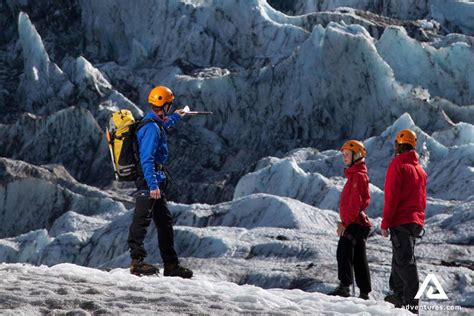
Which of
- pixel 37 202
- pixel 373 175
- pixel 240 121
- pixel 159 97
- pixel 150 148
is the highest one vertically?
pixel 159 97

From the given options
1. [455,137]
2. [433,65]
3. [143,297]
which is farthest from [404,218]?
[433,65]

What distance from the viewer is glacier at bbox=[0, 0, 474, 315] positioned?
19203 millimetres

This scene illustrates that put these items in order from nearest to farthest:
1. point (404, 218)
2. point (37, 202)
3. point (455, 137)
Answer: point (404, 218) < point (455, 137) < point (37, 202)

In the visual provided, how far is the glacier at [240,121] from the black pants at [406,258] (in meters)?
3.85

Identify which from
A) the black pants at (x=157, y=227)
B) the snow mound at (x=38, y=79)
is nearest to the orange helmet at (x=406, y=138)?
the black pants at (x=157, y=227)

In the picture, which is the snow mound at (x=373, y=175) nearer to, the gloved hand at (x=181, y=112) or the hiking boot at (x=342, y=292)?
the gloved hand at (x=181, y=112)

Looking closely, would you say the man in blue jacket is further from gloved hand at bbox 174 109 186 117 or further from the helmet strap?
gloved hand at bbox 174 109 186 117

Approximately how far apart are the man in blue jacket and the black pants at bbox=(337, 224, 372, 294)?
4.83ft

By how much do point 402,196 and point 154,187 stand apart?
2261 millimetres

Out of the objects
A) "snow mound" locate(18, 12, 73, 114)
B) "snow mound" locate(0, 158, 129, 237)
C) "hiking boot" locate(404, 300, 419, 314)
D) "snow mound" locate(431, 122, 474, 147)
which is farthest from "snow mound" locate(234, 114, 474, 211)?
"snow mound" locate(18, 12, 73, 114)

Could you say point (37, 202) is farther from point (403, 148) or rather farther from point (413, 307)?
point (413, 307)

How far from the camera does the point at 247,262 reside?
15.0 m

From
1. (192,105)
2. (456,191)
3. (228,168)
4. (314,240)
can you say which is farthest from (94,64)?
(314,240)

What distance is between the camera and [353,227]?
10.0 metres
